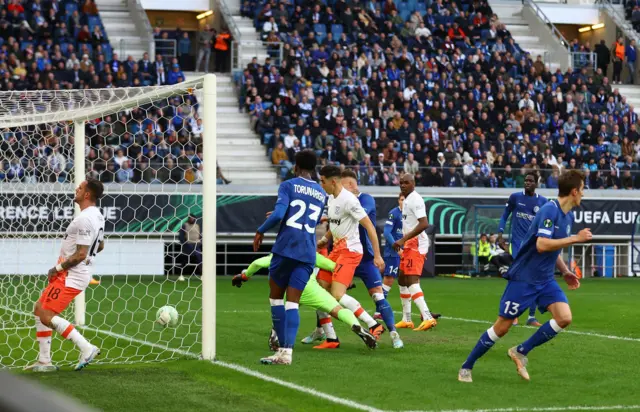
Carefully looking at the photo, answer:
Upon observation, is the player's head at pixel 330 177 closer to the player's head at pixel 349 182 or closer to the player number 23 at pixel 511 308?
the player's head at pixel 349 182

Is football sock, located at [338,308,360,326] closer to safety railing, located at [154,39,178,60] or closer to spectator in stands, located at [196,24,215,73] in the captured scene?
safety railing, located at [154,39,178,60]

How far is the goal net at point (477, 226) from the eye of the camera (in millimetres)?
30672

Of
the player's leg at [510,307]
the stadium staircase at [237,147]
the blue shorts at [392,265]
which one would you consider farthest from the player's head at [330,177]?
the stadium staircase at [237,147]

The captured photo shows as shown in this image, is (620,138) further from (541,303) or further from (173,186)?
(541,303)

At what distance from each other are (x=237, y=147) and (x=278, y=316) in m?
23.5

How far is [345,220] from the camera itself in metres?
11.1

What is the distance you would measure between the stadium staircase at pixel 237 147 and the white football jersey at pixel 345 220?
60.5 feet

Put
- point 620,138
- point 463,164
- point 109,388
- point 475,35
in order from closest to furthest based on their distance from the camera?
1. point 109,388
2. point 463,164
3. point 620,138
4. point 475,35

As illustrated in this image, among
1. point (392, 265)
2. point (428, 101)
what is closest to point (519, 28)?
point (428, 101)

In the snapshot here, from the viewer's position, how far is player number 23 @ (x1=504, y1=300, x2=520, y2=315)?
8.09 meters

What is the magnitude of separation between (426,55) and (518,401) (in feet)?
105

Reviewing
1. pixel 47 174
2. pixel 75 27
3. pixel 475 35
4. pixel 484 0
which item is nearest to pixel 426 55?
pixel 475 35

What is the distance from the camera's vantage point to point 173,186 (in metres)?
23.0

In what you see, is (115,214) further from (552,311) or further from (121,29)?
(552,311)
